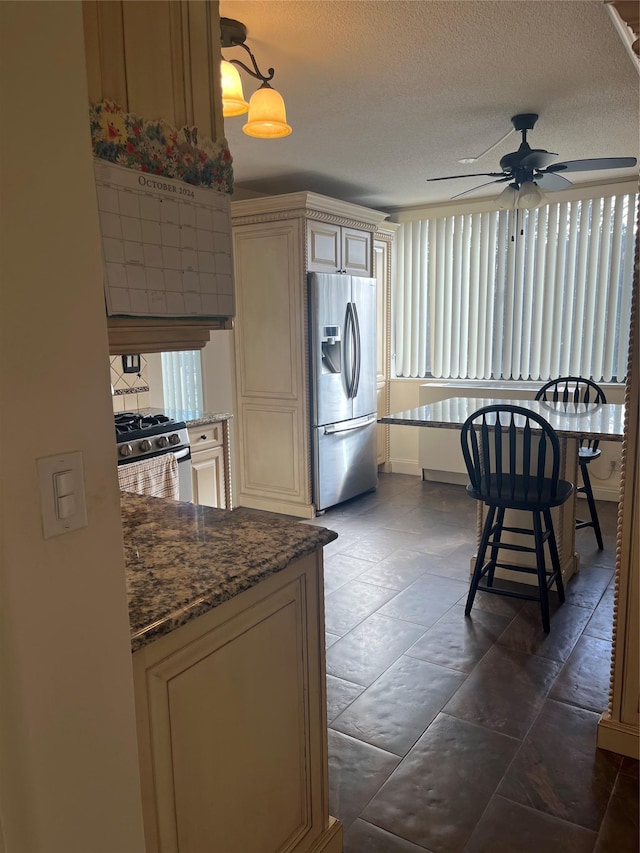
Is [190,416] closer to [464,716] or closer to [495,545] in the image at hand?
[495,545]

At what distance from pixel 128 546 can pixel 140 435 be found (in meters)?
1.64

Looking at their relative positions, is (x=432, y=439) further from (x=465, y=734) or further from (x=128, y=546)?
(x=128, y=546)

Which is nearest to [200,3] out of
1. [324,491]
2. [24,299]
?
[24,299]

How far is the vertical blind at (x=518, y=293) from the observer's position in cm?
498

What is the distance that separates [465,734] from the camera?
2.23 meters

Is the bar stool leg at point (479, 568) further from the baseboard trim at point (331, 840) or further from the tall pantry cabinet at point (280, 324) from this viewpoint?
the tall pantry cabinet at point (280, 324)

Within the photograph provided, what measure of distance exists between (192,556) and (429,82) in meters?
2.44

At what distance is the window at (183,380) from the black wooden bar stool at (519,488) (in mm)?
2653

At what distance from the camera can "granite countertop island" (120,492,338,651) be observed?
46.7 inches

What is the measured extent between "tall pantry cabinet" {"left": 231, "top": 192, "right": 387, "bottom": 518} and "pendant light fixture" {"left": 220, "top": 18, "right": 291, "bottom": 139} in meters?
1.90

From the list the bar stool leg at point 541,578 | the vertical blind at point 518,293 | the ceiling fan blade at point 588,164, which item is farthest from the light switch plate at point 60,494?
the vertical blind at point 518,293

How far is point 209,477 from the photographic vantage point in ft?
12.5

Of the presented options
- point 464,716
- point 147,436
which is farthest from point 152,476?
point 464,716

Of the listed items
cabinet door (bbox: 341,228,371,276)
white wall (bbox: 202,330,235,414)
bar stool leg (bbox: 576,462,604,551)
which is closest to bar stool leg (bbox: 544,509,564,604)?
bar stool leg (bbox: 576,462,604,551)
